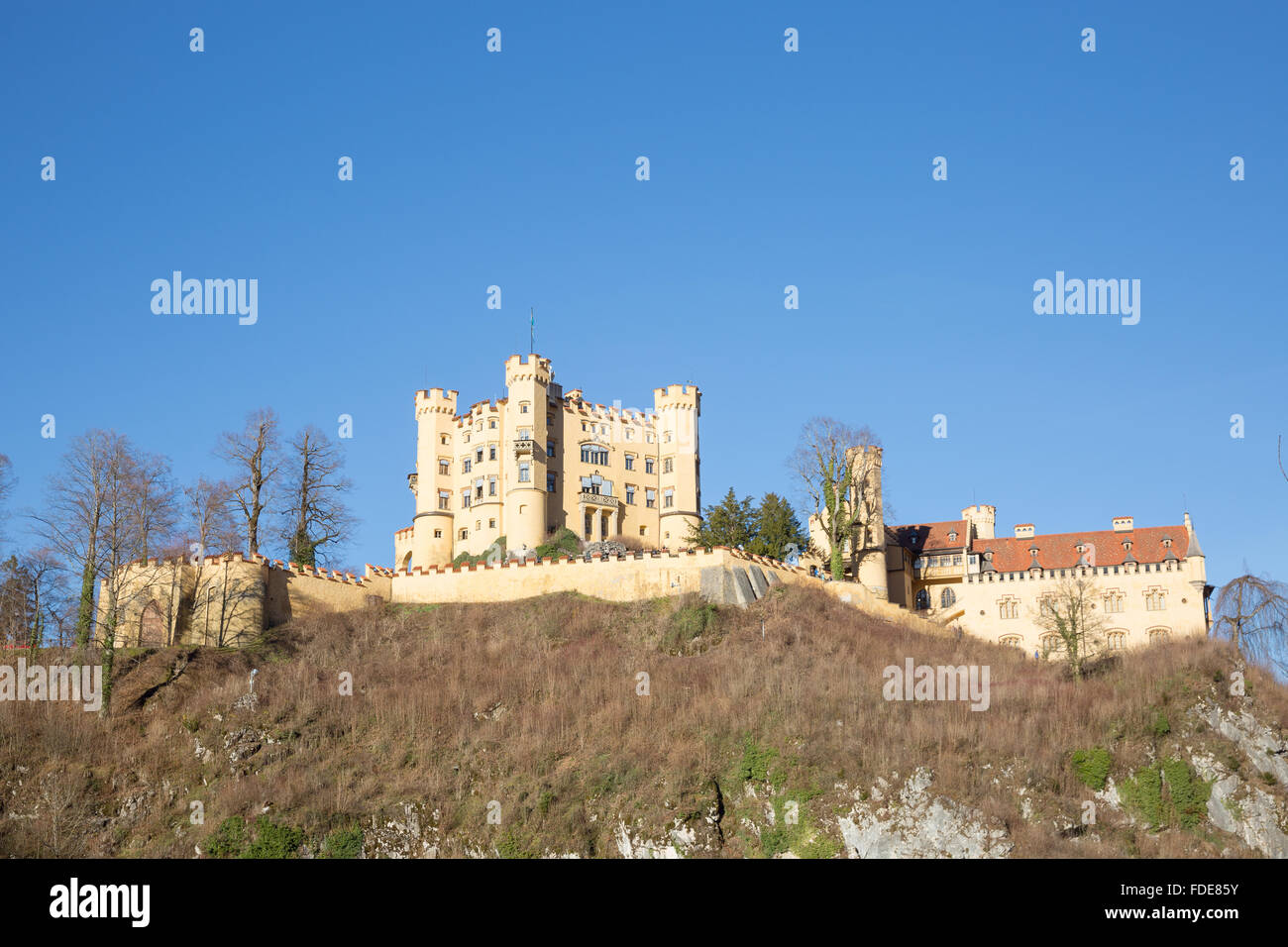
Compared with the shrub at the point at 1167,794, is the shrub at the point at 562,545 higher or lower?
higher

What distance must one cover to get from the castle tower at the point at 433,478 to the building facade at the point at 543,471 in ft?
0.22

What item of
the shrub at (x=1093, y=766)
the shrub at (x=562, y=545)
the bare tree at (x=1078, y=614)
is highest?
the shrub at (x=562, y=545)

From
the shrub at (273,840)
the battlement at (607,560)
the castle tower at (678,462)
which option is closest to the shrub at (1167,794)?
the battlement at (607,560)

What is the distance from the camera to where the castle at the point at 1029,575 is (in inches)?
2992

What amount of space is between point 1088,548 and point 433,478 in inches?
1701

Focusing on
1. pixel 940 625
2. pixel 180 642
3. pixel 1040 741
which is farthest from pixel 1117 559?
pixel 180 642

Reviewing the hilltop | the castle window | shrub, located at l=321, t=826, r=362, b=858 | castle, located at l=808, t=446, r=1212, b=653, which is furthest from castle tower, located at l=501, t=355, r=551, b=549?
the castle window

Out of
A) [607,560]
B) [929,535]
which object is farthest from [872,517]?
[607,560]

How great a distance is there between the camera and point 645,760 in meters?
54.8

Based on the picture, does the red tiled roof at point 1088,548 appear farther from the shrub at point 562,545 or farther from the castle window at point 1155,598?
the shrub at point 562,545

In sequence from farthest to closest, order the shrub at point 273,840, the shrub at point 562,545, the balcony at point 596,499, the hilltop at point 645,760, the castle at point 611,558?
the balcony at point 596,499, the shrub at point 562,545, the castle at point 611,558, the hilltop at point 645,760, the shrub at point 273,840

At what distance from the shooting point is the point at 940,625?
78.2 meters
